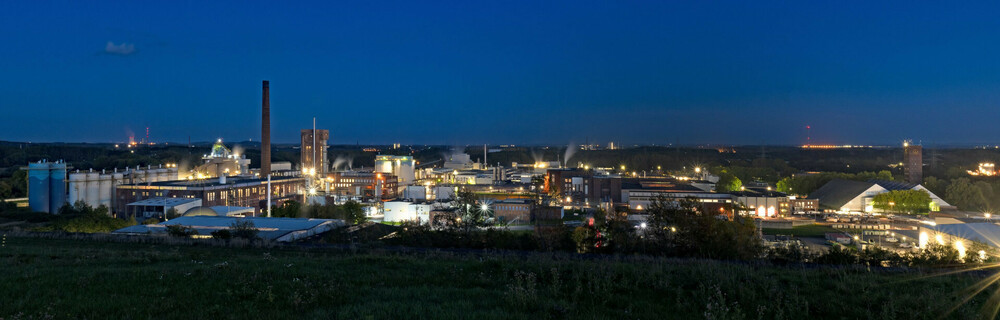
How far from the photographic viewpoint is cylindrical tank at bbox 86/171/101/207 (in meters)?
38.7

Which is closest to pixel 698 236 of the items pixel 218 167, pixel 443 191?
pixel 443 191

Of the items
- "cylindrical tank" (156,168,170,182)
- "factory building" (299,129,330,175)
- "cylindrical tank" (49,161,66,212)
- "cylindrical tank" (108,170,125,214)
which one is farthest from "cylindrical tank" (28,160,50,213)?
"factory building" (299,129,330,175)

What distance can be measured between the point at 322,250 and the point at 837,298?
8407 millimetres

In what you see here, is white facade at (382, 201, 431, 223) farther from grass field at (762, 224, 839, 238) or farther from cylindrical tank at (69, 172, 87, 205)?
cylindrical tank at (69, 172, 87, 205)

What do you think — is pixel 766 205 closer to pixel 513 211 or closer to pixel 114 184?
pixel 513 211

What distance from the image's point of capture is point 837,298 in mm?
5246

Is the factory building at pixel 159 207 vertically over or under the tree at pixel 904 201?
over

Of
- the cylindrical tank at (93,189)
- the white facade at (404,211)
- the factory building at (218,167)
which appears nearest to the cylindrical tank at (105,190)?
the cylindrical tank at (93,189)

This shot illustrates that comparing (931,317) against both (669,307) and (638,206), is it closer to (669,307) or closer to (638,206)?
(669,307)

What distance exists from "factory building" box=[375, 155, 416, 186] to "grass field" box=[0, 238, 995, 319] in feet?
165

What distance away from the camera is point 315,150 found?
181ft

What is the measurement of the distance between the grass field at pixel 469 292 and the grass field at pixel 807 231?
1020 inches

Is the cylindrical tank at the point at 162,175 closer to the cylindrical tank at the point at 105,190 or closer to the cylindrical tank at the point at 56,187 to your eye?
the cylindrical tank at the point at 105,190

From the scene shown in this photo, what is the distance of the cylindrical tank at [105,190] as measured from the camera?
39844 mm
